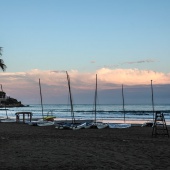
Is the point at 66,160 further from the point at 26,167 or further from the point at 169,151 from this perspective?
the point at 169,151

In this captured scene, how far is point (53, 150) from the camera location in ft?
50.8

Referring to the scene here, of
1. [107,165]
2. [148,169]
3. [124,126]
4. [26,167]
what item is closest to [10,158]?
[26,167]

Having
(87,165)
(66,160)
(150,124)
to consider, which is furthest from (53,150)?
(150,124)

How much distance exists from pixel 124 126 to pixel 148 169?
27437mm

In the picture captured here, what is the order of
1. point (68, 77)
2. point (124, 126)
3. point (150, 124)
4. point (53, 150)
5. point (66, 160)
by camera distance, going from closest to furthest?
1. point (66, 160)
2. point (53, 150)
3. point (124, 126)
4. point (150, 124)
5. point (68, 77)

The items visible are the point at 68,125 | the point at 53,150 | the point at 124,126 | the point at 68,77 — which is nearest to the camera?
the point at 53,150

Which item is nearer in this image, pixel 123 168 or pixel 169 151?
→ pixel 123 168

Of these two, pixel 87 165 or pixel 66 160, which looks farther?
pixel 66 160

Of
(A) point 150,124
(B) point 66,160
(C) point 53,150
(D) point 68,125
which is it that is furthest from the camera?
(A) point 150,124

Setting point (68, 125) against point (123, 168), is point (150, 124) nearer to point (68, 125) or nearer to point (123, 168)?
point (68, 125)

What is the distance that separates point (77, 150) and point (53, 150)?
1.12 m

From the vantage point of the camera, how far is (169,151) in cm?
1600

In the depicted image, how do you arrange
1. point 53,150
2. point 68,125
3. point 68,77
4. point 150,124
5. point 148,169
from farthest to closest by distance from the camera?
point 68,77, point 150,124, point 68,125, point 53,150, point 148,169

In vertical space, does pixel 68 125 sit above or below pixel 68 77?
below
